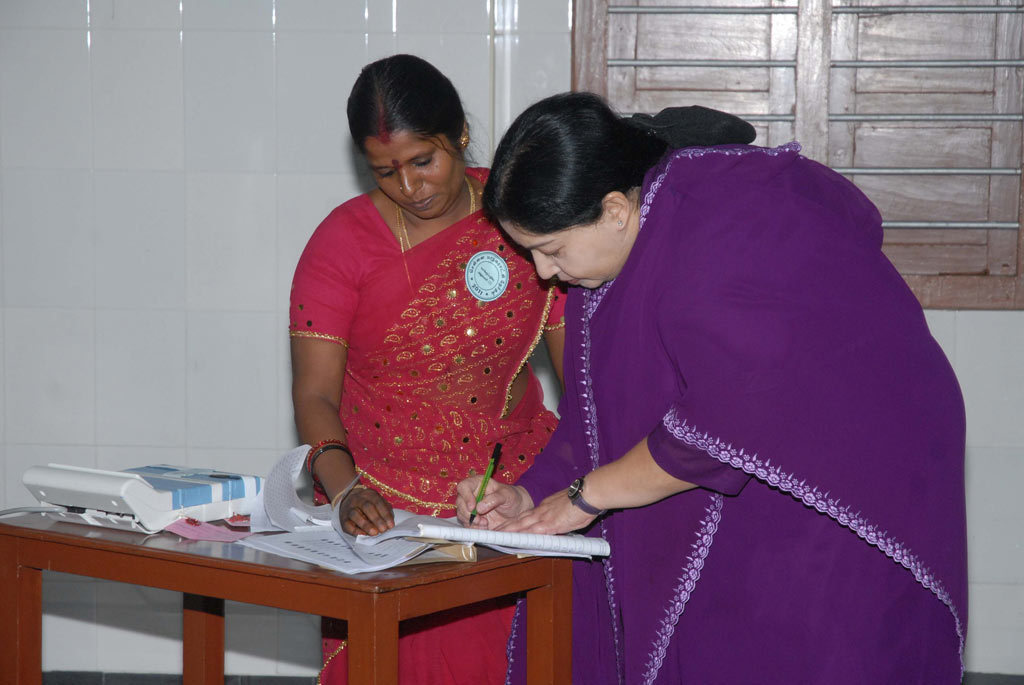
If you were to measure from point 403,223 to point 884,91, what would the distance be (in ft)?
4.95

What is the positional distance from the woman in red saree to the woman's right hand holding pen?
29cm

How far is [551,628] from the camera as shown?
1465 millimetres

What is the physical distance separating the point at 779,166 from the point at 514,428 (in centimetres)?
78

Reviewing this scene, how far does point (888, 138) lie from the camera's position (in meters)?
2.75

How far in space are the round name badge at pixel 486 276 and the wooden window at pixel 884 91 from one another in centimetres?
100

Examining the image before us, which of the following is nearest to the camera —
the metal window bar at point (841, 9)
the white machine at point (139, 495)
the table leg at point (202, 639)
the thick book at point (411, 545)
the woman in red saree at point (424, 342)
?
the thick book at point (411, 545)

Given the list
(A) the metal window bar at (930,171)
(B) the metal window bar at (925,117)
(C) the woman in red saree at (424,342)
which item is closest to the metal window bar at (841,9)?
(B) the metal window bar at (925,117)

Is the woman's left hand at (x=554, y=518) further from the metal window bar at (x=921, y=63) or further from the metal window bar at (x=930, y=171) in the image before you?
the metal window bar at (x=921, y=63)

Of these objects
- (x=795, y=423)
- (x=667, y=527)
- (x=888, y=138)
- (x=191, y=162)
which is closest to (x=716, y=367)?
(x=795, y=423)

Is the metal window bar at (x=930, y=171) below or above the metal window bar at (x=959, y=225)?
above

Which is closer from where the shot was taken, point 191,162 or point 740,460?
point 740,460

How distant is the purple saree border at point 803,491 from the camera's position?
1277 millimetres

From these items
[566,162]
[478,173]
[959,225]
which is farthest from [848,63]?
[566,162]

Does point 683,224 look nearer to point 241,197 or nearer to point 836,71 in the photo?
point 836,71
